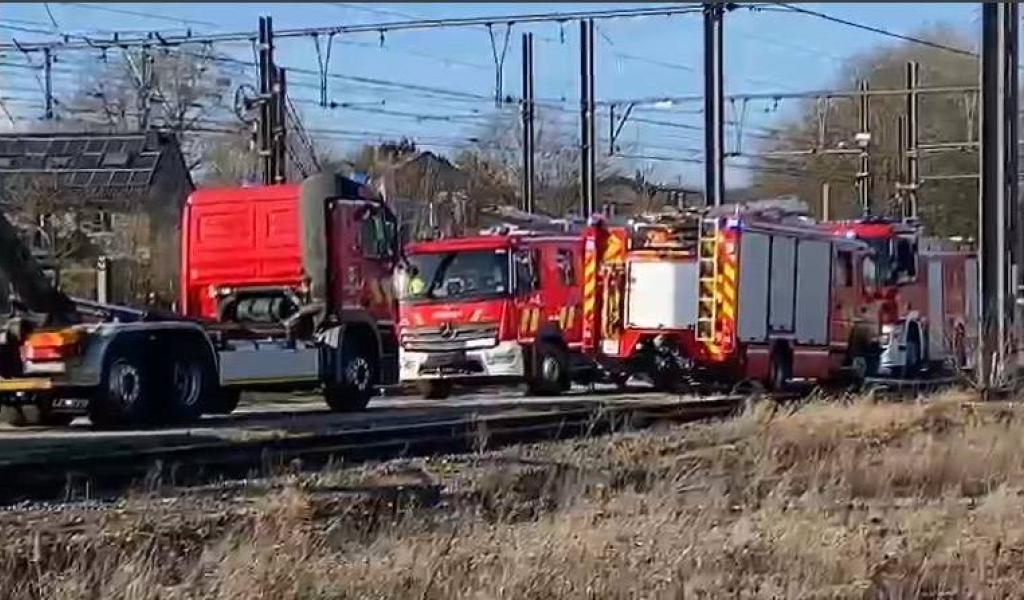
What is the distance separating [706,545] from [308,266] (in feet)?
52.5

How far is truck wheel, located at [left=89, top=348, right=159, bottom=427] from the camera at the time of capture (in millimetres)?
22109

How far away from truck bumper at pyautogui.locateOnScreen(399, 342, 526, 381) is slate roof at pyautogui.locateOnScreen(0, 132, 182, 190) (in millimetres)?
36497

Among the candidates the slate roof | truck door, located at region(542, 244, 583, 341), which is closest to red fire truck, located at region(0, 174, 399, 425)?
truck door, located at region(542, 244, 583, 341)

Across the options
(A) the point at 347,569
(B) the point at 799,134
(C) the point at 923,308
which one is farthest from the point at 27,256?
(B) the point at 799,134

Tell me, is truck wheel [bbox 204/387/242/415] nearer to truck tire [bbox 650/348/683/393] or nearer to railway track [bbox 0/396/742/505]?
railway track [bbox 0/396/742/505]

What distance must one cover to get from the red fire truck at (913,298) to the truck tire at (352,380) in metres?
8.24

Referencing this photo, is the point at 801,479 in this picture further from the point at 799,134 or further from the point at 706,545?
the point at 799,134

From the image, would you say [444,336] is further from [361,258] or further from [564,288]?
[361,258]

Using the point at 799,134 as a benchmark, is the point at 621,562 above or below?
below

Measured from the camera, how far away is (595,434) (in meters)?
19.8

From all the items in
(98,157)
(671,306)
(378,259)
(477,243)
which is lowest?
(671,306)

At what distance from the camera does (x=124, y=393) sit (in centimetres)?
2234

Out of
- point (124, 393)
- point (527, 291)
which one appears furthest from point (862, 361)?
point (124, 393)

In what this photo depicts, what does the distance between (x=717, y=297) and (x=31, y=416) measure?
929 cm
